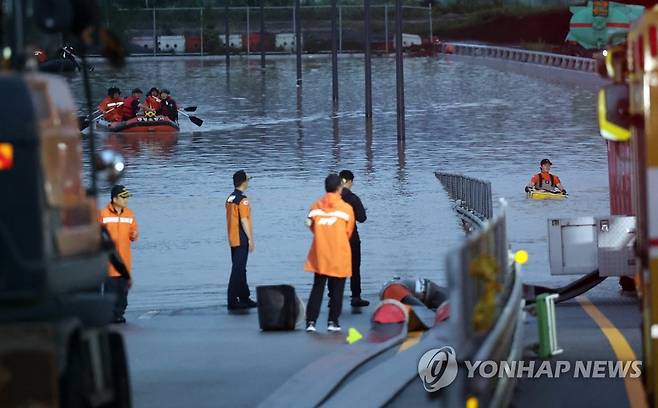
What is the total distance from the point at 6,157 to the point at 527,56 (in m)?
79.2

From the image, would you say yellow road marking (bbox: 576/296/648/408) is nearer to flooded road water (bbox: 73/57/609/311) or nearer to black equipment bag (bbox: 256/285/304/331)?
flooded road water (bbox: 73/57/609/311)

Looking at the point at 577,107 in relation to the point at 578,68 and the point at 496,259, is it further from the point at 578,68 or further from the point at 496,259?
the point at 496,259

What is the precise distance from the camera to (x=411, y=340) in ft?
57.8

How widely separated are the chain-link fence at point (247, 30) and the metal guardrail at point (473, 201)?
2842 inches

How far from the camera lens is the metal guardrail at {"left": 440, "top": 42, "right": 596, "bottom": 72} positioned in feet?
254

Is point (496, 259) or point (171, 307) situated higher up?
point (496, 259)

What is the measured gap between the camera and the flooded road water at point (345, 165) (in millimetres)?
26094

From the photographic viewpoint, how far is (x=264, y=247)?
28.0m

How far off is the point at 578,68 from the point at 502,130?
81.1 feet

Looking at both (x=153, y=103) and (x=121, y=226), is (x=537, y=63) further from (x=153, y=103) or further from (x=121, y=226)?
(x=121, y=226)

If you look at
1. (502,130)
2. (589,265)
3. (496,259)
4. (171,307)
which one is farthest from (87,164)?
(496,259)

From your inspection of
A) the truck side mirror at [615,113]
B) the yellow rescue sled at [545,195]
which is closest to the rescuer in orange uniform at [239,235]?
the truck side mirror at [615,113]

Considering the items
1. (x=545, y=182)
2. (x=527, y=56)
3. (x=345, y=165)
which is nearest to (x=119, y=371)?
(x=545, y=182)

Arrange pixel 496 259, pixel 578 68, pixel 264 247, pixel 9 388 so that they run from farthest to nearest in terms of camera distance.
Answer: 1. pixel 578 68
2. pixel 264 247
3. pixel 496 259
4. pixel 9 388
